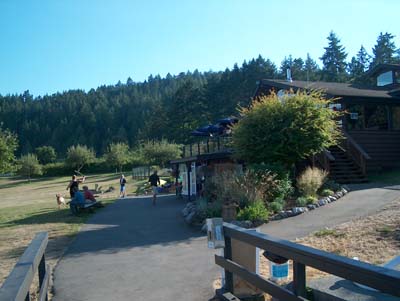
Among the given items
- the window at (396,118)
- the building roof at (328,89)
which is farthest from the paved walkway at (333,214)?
the window at (396,118)

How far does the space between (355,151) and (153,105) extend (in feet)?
318

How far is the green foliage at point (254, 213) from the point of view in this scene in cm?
1179

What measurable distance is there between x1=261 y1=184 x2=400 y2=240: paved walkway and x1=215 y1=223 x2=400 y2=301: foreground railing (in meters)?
4.90

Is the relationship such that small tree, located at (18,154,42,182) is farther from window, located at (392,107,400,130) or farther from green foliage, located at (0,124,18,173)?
window, located at (392,107,400,130)

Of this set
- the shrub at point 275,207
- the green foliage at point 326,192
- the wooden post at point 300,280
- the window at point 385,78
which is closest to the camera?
the wooden post at point 300,280

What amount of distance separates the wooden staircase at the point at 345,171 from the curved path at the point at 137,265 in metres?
7.96

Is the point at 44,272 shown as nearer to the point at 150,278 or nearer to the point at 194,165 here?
the point at 150,278

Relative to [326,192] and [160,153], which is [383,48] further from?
[326,192]

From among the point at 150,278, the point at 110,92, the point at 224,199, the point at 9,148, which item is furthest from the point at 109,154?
the point at 110,92

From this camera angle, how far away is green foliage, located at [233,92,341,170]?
49.4 feet

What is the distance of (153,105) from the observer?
11362cm

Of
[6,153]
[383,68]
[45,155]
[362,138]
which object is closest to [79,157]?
[45,155]

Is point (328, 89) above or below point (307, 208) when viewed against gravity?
above

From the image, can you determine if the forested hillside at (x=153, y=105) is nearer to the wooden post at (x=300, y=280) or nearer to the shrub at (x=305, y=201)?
the shrub at (x=305, y=201)
